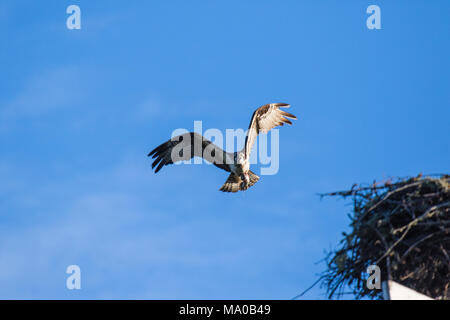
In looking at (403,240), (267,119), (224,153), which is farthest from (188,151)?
(403,240)

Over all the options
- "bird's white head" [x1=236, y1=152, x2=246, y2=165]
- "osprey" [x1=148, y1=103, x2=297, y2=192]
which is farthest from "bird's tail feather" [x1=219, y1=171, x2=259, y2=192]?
"bird's white head" [x1=236, y1=152, x2=246, y2=165]

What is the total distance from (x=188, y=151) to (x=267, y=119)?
2389 mm

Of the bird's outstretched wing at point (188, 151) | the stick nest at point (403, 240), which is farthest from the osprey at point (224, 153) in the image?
the stick nest at point (403, 240)

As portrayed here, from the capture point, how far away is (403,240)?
46.2 ft

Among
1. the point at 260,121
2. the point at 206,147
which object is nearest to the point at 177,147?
the point at 206,147

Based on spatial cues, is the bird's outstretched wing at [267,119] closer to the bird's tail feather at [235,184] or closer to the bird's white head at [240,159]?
the bird's white head at [240,159]

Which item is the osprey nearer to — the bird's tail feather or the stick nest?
the bird's tail feather

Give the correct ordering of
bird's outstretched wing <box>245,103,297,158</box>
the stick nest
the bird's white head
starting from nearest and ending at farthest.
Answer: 1. the stick nest
2. the bird's white head
3. bird's outstretched wing <box>245,103,297,158</box>

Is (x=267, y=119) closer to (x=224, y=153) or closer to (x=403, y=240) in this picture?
(x=224, y=153)

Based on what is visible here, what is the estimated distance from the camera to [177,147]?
56.7ft

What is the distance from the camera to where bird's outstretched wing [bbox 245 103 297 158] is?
17500 mm
